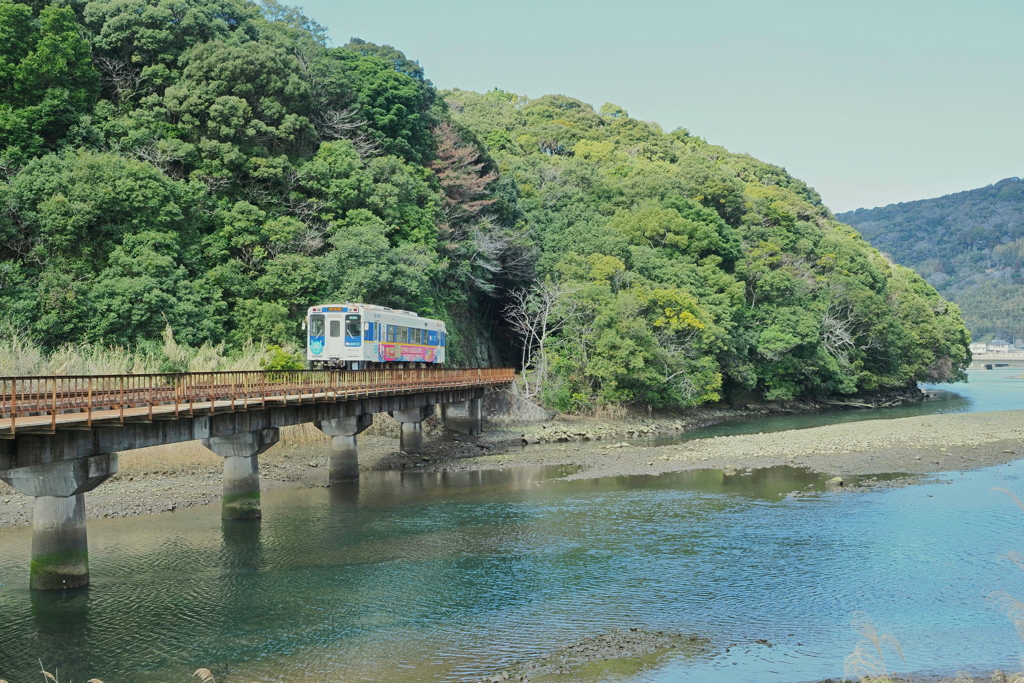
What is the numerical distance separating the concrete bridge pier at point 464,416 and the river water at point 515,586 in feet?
60.2

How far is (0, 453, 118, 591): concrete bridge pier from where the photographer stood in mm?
17250

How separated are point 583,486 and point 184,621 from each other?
17550 millimetres

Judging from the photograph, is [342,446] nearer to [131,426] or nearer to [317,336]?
[317,336]

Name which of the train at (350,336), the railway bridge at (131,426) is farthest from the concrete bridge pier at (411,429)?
the railway bridge at (131,426)

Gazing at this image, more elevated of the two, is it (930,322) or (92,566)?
(930,322)

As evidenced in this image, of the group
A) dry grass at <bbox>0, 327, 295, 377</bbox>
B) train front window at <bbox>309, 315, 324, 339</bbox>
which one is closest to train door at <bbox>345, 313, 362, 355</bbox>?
train front window at <bbox>309, 315, 324, 339</bbox>

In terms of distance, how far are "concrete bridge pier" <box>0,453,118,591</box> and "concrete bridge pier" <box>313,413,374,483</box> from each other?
1343cm

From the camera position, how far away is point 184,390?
20.9m

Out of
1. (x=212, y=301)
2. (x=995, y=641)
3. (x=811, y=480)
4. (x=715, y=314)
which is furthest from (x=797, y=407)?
(x=995, y=641)

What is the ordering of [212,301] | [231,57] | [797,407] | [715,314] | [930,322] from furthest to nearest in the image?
[930,322] → [797,407] → [715,314] → [231,57] → [212,301]

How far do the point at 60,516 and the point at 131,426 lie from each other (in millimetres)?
2351

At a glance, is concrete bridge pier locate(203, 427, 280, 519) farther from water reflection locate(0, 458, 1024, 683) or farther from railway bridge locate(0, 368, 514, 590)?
water reflection locate(0, 458, 1024, 683)

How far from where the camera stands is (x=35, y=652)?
594 inches

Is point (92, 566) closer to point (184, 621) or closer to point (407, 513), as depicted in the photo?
point (184, 621)
